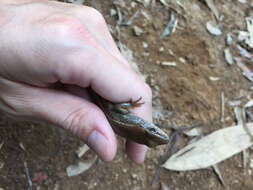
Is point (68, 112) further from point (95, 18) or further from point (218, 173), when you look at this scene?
point (218, 173)

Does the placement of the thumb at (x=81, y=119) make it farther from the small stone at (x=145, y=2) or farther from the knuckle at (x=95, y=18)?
the small stone at (x=145, y=2)

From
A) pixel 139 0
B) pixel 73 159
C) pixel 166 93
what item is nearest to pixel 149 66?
pixel 166 93

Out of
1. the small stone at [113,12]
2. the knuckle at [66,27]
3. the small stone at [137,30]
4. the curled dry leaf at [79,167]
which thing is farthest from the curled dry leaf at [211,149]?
the small stone at [113,12]

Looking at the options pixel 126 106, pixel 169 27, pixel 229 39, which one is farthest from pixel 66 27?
pixel 229 39

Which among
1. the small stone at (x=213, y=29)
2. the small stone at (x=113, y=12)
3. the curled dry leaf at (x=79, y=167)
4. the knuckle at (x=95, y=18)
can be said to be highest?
the knuckle at (x=95, y=18)

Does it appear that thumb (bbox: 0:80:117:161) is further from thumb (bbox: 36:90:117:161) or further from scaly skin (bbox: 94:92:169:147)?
scaly skin (bbox: 94:92:169:147)

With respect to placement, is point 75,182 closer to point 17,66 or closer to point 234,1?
point 17,66

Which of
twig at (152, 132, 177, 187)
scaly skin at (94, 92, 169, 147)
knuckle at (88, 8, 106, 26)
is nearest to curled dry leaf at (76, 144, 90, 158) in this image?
scaly skin at (94, 92, 169, 147)
